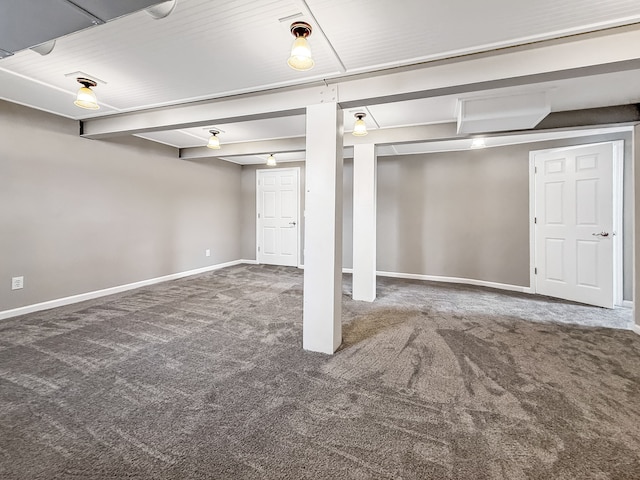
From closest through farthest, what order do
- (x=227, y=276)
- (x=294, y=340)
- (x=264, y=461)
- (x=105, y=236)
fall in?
(x=264, y=461)
(x=294, y=340)
(x=105, y=236)
(x=227, y=276)

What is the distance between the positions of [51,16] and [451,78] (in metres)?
2.28

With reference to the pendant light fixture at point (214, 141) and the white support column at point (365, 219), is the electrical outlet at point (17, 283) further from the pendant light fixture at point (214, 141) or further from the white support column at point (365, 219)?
the white support column at point (365, 219)

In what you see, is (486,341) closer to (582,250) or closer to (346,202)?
(582,250)

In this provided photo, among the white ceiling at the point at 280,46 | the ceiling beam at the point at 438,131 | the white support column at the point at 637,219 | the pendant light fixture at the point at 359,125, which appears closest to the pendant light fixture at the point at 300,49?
the white ceiling at the point at 280,46

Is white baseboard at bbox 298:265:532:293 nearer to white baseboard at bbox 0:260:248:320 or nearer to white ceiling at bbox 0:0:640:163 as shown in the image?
white ceiling at bbox 0:0:640:163

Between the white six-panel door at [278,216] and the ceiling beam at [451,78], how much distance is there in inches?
Answer: 137

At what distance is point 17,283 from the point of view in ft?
10.6

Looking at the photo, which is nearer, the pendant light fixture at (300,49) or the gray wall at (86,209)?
the pendant light fixture at (300,49)

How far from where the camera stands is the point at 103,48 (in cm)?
202

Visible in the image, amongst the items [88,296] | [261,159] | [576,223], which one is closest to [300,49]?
[88,296]

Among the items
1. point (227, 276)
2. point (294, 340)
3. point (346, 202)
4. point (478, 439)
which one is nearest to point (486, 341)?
point (478, 439)

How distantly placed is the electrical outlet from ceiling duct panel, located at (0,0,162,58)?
2.91 m

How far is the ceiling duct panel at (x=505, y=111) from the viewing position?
2.62 m

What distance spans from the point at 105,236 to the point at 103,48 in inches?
113
